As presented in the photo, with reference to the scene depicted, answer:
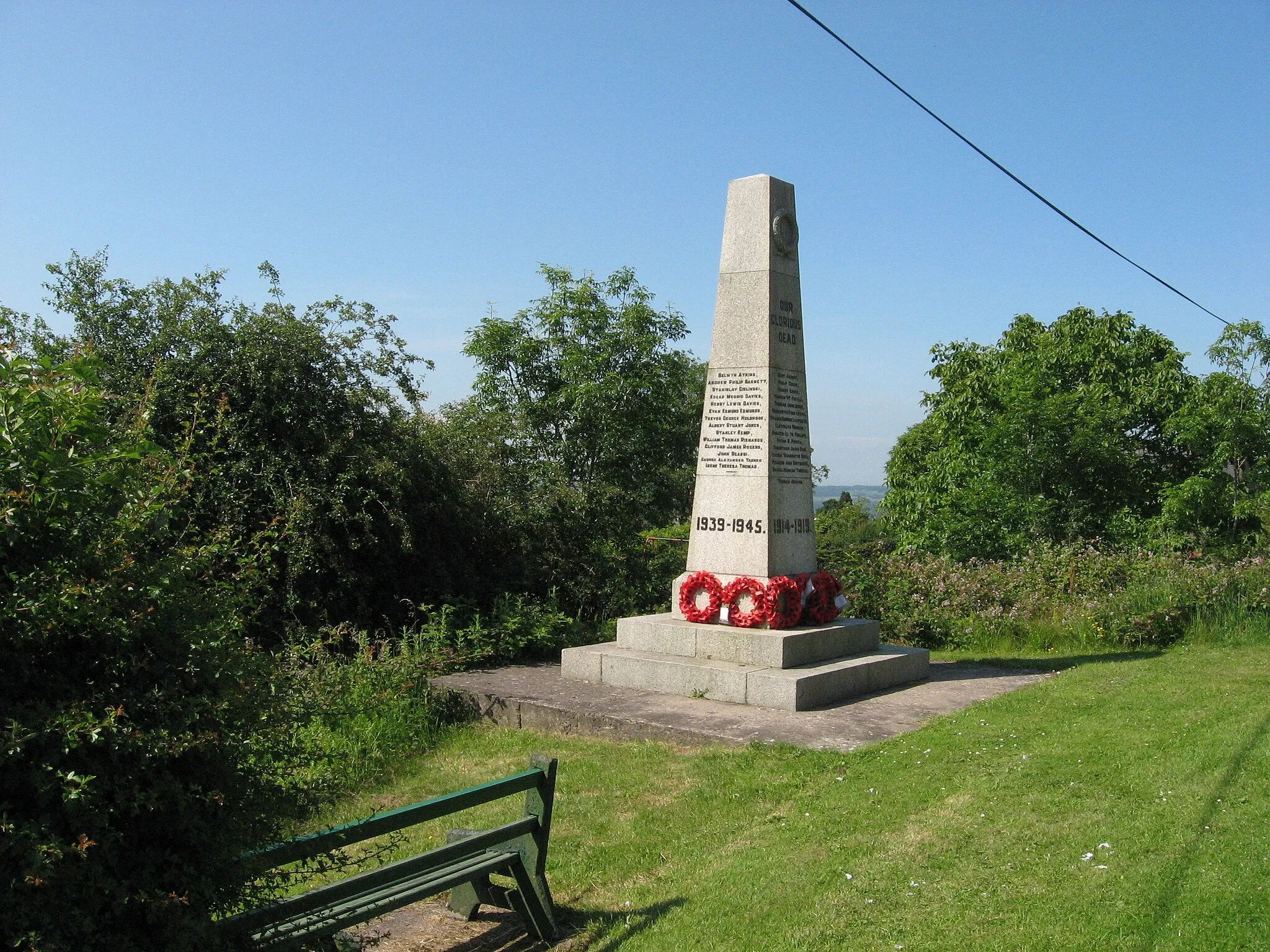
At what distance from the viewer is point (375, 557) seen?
37.3 feet

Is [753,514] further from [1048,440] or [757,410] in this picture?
[1048,440]

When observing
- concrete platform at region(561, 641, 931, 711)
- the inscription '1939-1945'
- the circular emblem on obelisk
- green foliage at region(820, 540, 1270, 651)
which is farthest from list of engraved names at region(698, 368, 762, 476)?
green foliage at region(820, 540, 1270, 651)

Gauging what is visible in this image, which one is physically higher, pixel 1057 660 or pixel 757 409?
pixel 757 409

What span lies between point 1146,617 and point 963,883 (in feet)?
27.3

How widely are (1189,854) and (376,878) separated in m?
3.41

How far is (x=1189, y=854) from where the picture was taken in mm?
4707

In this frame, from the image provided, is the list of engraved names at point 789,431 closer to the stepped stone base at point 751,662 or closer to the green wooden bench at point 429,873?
the stepped stone base at point 751,662

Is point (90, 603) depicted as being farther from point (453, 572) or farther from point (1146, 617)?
point (1146, 617)

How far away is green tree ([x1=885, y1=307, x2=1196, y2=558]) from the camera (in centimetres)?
1622

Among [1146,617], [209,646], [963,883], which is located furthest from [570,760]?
[1146,617]

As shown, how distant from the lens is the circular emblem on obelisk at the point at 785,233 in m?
9.89

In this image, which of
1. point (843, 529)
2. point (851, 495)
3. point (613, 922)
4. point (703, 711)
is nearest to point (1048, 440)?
point (703, 711)

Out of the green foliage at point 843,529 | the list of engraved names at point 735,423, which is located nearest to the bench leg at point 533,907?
the list of engraved names at point 735,423

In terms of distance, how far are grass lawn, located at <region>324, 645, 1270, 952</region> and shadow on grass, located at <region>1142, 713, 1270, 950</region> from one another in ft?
0.04
